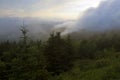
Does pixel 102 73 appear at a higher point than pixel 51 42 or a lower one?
lower

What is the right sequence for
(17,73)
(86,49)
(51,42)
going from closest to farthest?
1. (17,73)
2. (51,42)
3. (86,49)

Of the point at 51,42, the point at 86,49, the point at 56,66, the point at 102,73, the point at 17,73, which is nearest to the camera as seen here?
the point at 102,73

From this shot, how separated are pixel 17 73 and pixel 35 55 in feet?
6.95

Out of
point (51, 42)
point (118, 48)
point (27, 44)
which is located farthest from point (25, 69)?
point (118, 48)

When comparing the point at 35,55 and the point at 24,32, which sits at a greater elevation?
the point at 24,32

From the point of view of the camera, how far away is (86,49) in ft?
268

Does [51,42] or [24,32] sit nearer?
[24,32]

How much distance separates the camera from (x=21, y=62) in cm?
2116

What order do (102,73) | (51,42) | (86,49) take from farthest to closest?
(86,49) < (51,42) < (102,73)

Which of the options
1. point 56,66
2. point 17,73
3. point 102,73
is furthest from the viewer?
point 56,66

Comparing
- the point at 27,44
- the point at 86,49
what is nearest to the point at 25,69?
the point at 27,44

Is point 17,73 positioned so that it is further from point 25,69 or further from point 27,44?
point 27,44

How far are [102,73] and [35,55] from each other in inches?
227

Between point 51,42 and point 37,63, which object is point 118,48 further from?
point 37,63
